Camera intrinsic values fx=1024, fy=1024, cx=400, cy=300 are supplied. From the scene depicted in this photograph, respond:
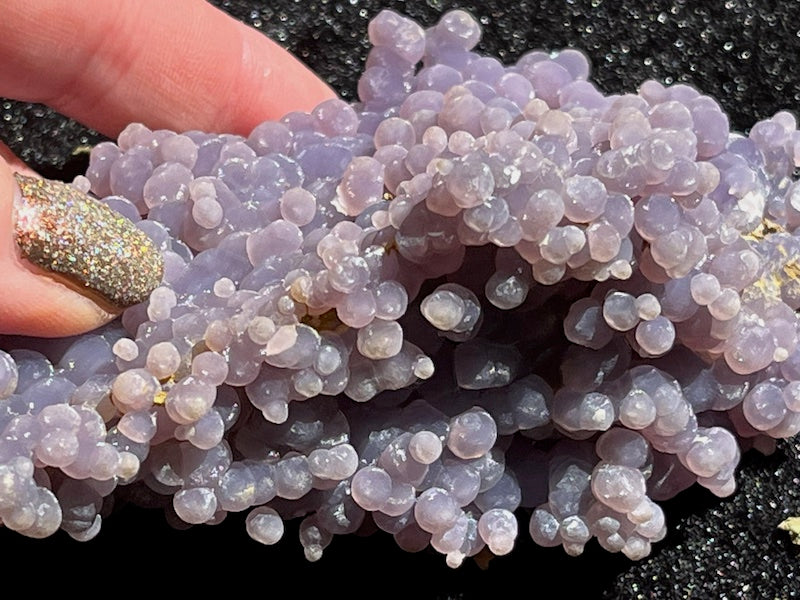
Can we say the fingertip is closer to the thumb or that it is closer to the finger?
the thumb

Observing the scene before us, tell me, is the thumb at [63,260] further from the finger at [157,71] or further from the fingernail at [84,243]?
the finger at [157,71]

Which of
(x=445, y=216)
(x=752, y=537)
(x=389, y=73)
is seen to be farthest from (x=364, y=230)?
(x=752, y=537)

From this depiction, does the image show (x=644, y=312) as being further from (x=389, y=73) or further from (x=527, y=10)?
(x=527, y=10)

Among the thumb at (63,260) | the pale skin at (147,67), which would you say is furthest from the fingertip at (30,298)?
the pale skin at (147,67)

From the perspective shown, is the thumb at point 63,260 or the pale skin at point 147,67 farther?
the pale skin at point 147,67

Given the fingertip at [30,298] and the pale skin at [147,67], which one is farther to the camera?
the pale skin at [147,67]

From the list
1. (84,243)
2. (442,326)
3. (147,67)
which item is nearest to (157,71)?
(147,67)

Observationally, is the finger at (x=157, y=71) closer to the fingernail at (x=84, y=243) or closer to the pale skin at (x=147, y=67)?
the pale skin at (x=147, y=67)

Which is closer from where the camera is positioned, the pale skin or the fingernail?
the fingernail

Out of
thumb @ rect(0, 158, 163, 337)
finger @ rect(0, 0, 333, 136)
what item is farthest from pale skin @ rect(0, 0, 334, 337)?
thumb @ rect(0, 158, 163, 337)
